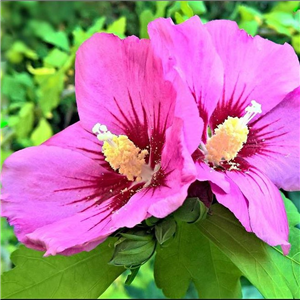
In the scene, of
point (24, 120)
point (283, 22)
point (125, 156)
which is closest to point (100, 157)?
point (125, 156)

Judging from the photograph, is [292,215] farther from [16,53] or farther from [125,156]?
[16,53]

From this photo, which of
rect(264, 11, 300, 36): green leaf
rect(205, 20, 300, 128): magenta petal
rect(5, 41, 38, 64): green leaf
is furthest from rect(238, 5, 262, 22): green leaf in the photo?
rect(5, 41, 38, 64): green leaf

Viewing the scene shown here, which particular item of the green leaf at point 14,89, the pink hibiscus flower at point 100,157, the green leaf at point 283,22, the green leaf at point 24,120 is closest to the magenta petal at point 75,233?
the pink hibiscus flower at point 100,157

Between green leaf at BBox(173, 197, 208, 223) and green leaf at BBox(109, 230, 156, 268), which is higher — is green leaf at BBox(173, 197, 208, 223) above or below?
above

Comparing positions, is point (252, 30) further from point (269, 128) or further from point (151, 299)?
point (151, 299)

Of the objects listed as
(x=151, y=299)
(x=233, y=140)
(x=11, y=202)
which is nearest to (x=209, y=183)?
(x=233, y=140)

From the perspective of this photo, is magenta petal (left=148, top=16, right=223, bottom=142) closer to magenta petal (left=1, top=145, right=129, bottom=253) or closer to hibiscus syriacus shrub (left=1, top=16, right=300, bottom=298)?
hibiscus syriacus shrub (left=1, top=16, right=300, bottom=298)
